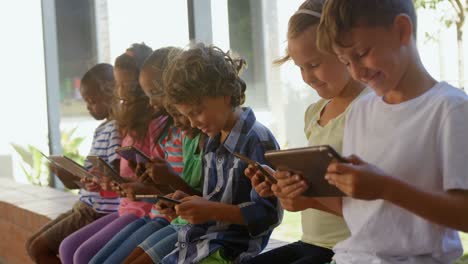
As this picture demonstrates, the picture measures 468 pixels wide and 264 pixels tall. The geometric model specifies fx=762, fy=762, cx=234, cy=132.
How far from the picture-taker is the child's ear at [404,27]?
1766 millimetres

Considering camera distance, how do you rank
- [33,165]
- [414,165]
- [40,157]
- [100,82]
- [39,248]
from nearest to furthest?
→ [414,165]
[39,248]
[100,82]
[40,157]
[33,165]

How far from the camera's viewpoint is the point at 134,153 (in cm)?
291

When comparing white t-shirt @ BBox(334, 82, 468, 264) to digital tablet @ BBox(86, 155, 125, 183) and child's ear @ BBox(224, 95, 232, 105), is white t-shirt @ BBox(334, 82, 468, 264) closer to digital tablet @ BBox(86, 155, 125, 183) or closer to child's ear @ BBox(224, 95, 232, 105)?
child's ear @ BBox(224, 95, 232, 105)

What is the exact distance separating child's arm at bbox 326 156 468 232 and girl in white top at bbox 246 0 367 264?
56 centimetres

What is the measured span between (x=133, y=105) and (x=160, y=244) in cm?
79

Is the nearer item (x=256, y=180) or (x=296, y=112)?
(x=256, y=180)

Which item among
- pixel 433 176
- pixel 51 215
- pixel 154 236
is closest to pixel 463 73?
pixel 154 236

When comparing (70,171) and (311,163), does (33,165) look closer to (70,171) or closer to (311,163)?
(70,171)

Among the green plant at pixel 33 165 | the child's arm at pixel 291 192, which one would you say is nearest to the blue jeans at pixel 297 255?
the child's arm at pixel 291 192

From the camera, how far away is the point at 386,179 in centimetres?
164

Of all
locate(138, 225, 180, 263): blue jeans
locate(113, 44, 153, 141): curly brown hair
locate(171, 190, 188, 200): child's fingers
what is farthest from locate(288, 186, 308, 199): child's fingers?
locate(113, 44, 153, 141): curly brown hair

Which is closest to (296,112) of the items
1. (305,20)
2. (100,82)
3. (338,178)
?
(100,82)

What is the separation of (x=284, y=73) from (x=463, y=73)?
4.54 feet

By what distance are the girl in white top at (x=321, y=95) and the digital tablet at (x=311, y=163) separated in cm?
30
